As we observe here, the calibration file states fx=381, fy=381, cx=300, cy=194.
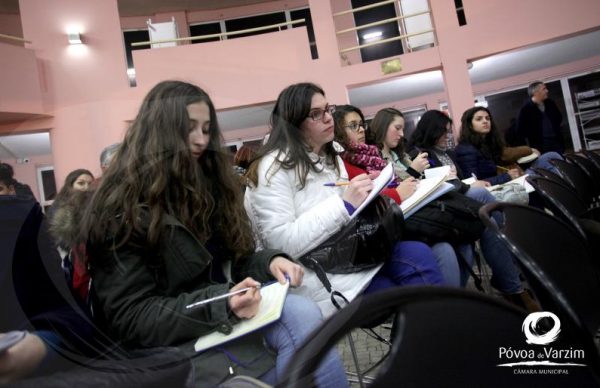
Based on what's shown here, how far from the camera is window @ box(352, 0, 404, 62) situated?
4.70 meters

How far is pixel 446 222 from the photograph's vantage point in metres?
1.18

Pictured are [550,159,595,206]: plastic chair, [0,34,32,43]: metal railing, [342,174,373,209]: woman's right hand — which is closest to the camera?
[342,174,373,209]: woman's right hand

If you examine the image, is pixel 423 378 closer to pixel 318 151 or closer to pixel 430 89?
pixel 318 151

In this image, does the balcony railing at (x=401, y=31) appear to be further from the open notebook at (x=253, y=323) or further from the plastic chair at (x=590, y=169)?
the open notebook at (x=253, y=323)

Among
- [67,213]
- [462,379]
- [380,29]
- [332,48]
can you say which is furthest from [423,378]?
[380,29]

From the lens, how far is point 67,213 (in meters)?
0.71

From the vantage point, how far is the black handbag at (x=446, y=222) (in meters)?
1.17

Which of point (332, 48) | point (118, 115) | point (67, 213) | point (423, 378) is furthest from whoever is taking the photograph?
point (332, 48)

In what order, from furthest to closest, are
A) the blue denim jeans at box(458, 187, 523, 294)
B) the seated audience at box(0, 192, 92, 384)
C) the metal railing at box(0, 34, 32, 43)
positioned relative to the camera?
the blue denim jeans at box(458, 187, 523, 294) < the metal railing at box(0, 34, 32, 43) < the seated audience at box(0, 192, 92, 384)

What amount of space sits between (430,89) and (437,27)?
165 cm

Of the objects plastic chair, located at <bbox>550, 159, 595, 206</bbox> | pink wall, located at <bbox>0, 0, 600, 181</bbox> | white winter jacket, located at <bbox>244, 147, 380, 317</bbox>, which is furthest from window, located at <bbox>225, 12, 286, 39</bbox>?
white winter jacket, located at <bbox>244, 147, 380, 317</bbox>

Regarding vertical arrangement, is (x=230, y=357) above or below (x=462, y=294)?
below

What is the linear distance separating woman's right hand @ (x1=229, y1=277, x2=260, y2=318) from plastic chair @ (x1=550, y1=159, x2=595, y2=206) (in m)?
1.37

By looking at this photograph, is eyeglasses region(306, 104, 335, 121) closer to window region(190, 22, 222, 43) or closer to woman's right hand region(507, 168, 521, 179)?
woman's right hand region(507, 168, 521, 179)
